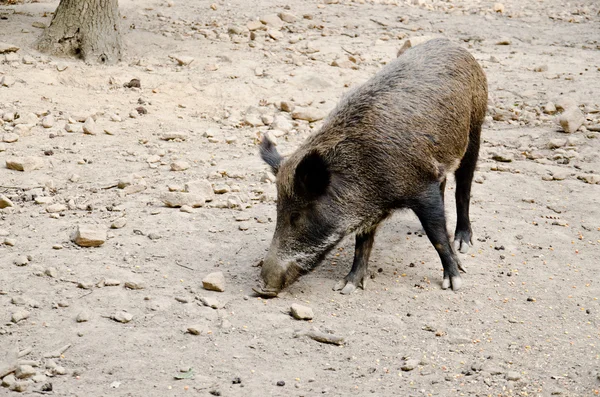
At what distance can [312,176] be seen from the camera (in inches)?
210

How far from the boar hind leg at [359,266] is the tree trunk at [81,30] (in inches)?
208

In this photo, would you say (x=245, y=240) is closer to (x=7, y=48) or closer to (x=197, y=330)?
Answer: (x=197, y=330)

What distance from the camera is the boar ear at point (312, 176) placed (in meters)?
5.27

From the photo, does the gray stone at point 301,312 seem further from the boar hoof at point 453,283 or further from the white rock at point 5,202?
the white rock at point 5,202

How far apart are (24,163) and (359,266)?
350cm

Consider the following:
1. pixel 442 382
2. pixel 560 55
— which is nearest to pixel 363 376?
pixel 442 382

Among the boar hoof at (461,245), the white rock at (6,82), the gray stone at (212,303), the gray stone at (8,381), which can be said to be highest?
the white rock at (6,82)

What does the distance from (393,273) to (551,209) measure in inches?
82.3

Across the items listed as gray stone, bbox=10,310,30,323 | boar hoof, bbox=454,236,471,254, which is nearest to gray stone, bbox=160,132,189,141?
boar hoof, bbox=454,236,471,254

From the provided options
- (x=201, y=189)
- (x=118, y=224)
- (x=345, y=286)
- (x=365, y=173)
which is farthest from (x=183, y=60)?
(x=345, y=286)

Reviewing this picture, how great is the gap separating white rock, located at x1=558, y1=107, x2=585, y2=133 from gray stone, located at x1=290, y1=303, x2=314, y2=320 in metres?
5.33

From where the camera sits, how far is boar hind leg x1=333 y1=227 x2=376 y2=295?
575cm

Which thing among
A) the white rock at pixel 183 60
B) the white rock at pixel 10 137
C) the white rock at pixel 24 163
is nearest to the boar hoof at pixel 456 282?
the white rock at pixel 24 163

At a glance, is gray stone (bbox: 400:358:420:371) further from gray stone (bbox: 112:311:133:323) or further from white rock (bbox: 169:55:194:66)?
white rock (bbox: 169:55:194:66)
